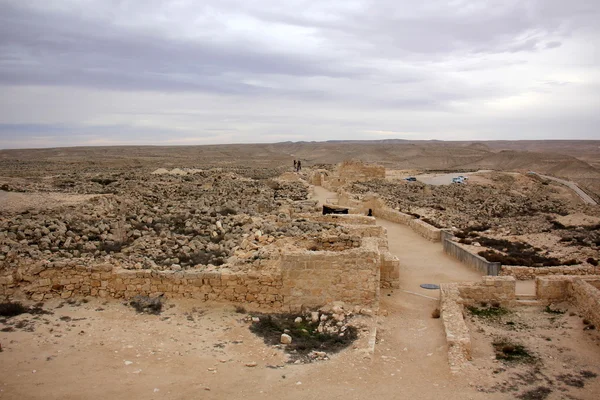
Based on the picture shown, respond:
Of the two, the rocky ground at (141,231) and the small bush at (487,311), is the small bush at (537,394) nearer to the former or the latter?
the small bush at (487,311)

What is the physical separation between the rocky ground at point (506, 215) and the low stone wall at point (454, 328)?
5246mm

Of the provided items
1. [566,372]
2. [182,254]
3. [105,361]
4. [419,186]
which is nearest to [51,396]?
[105,361]

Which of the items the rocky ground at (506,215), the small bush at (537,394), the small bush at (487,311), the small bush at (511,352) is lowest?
the small bush at (487,311)

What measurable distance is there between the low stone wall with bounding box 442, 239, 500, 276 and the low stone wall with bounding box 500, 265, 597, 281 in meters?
0.51

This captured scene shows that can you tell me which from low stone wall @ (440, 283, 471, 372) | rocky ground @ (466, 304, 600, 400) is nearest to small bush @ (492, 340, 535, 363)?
rocky ground @ (466, 304, 600, 400)

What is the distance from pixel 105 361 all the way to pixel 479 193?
1212 inches

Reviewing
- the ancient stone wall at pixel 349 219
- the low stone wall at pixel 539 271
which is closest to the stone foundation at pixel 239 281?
the ancient stone wall at pixel 349 219

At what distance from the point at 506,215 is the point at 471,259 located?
46.6ft

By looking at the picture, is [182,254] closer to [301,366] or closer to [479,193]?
[301,366]

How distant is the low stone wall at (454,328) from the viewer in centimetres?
686

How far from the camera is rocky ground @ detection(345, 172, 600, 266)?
Result: 16.2m

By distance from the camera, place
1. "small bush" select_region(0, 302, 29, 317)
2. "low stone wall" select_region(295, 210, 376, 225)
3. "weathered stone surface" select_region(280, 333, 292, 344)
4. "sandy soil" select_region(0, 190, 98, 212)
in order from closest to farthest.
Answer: "weathered stone surface" select_region(280, 333, 292, 344) → "small bush" select_region(0, 302, 29, 317) → "sandy soil" select_region(0, 190, 98, 212) → "low stone wall" select_region(295, 210, 376, 225)

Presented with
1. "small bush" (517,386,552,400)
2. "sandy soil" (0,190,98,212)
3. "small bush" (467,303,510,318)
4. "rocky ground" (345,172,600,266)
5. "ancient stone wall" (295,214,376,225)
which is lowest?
"small bush" (467,303,510,318)

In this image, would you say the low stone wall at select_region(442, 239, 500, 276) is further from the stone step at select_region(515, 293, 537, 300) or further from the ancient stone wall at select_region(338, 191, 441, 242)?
the ancient stone wall at select_region(338, 191, 441, 242)
